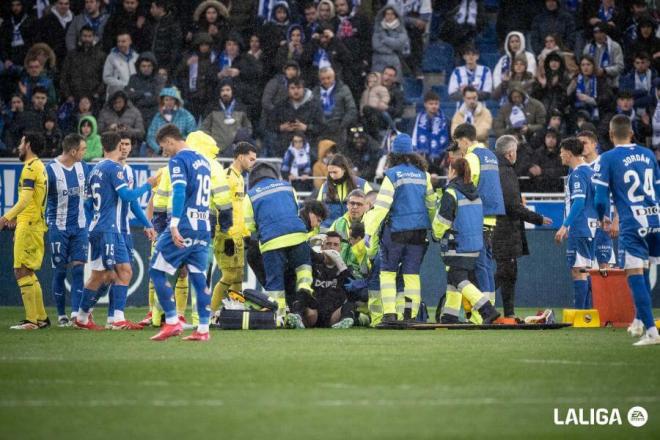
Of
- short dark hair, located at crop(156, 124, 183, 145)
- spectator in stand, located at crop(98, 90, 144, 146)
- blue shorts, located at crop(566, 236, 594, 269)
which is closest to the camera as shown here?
short dark hair, located at crop(156, 124, 183, 145)

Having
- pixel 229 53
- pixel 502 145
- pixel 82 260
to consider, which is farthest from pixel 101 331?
pixel 229 53

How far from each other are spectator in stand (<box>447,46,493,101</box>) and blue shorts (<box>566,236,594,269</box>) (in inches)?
312

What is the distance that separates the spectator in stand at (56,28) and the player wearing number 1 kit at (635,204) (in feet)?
51.5

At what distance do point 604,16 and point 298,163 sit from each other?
793 centimetres

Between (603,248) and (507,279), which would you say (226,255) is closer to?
(507,279)

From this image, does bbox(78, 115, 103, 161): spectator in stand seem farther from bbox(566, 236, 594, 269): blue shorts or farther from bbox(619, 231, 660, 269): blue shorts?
bbox(619, 231, 660, 269): blue shorts

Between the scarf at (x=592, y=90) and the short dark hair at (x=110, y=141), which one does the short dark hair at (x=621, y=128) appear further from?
the scarf at (x=592, y=90)

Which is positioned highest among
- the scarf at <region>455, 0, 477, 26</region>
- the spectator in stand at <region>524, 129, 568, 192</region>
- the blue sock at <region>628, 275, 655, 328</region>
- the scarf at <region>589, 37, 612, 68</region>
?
the scarf at <region>455, 0, 477, 26</region>

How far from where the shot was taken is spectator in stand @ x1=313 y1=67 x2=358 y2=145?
24.0m

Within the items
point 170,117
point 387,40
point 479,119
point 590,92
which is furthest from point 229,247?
point 590,92

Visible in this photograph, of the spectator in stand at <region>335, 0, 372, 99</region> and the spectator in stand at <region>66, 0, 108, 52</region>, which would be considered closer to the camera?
the spectator in stand at <region>335, 0, 372, 99</region>

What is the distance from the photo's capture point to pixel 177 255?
44.4 ft

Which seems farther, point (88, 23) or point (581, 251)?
point (88, 23)

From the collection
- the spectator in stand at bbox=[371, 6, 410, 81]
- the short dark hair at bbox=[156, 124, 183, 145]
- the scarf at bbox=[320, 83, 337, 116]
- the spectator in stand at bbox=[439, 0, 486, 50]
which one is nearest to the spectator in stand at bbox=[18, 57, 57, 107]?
the scarf at bbox=[320, 83, 337, 116]
